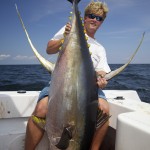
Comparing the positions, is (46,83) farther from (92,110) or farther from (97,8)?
(92,110)

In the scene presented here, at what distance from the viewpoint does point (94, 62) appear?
2.81 metres

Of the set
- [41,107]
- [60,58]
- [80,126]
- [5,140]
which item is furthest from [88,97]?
[5,140]

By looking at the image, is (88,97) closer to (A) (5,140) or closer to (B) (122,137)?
(B) (122,137)

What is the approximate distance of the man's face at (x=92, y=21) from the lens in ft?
9.09

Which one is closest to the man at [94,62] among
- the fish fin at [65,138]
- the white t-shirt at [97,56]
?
the white t-shirt at [97,56]

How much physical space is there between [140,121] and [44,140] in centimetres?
118

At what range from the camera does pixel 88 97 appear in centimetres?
173

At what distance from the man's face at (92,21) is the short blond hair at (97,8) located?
0.14 feet

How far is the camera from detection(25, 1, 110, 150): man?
2.13 metres

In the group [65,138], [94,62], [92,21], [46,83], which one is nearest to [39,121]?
[65,138]

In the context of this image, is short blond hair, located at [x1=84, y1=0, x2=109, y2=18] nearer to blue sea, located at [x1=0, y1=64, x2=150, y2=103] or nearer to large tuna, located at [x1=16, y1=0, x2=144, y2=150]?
large tuna, located at [x1=16, y1=0, x2=144, y2=150]

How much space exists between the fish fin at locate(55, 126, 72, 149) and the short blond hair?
1.56 meters

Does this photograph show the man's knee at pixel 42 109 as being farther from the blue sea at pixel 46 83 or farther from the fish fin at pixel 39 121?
the blue sea at pixel 46 83

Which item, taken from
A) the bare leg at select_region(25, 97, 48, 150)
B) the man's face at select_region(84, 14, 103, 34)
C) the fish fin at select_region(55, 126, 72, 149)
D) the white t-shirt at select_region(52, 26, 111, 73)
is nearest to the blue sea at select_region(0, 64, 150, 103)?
the white t-shirt at select_region(52, 26, 111, 73)
